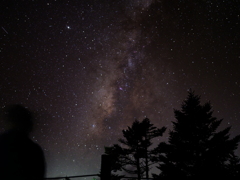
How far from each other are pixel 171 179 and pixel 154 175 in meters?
1.47

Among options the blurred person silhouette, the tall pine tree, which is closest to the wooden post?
the blurred person silhouette

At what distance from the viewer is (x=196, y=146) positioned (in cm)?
907

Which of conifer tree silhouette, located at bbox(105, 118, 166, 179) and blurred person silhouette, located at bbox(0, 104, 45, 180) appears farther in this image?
conifer tree silhouette, located at bbox(105, 118, 166, 179)

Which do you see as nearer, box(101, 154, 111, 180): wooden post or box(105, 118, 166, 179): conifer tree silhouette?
box(101, 154, 111, 180): wooden post

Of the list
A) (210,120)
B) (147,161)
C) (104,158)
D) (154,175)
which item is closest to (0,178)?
(104,158)

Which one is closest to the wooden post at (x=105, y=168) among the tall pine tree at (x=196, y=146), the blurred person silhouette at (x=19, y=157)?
the blurred person silhouette at (x=19, y=157)

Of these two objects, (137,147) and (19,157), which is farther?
(137,147)

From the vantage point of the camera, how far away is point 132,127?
1405 centimetres

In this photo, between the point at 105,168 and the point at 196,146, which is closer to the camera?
the point at 105,168

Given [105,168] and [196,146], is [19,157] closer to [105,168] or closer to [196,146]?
[105,168]

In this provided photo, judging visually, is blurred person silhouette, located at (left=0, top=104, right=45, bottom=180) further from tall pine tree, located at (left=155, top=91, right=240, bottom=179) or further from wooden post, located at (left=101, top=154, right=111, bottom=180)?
tall pine tree, located at (left=155, top=91, right=240, bottom=179)

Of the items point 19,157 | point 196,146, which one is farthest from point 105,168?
point 196,146

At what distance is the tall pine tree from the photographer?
8102 mm

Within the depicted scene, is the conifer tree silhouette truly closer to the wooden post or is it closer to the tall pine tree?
the tall pine tree
